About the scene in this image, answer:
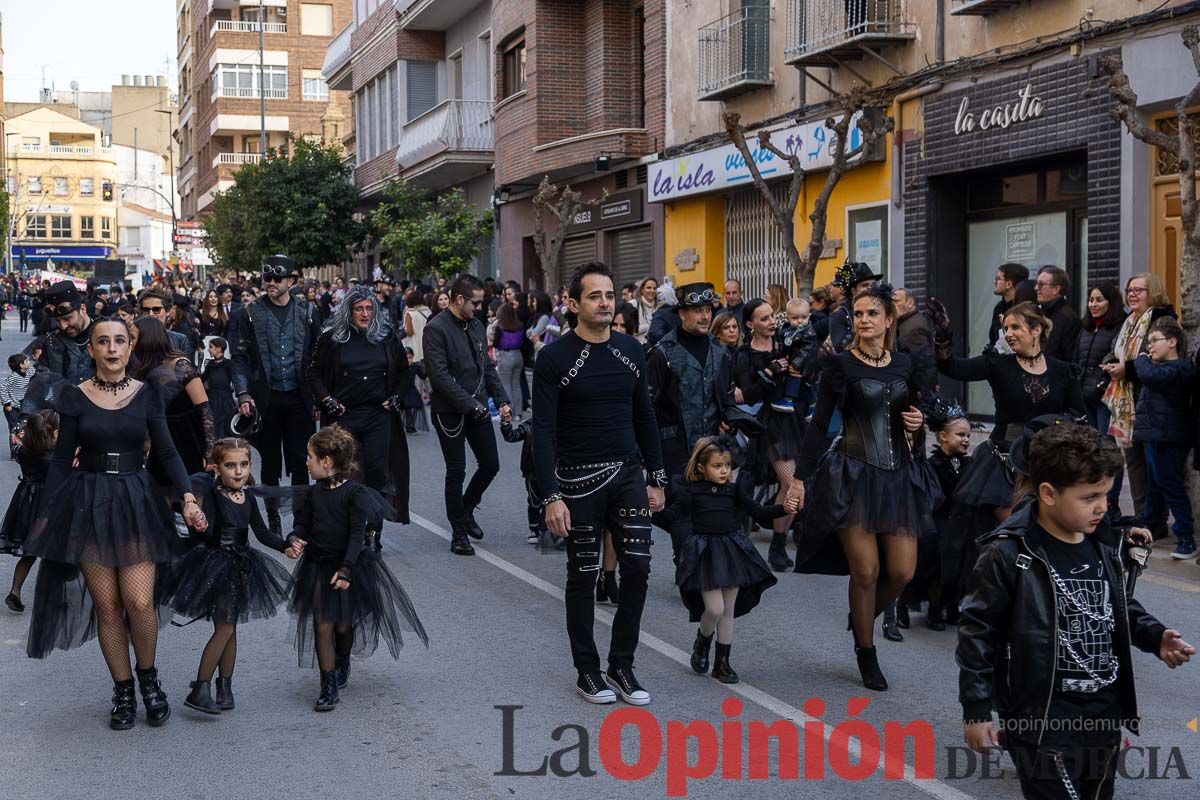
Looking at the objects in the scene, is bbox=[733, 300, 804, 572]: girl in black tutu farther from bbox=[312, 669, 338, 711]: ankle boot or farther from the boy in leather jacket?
the boy in leather jacket

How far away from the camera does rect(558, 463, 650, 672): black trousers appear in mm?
6656

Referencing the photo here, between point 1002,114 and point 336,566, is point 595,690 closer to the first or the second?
point 336,566

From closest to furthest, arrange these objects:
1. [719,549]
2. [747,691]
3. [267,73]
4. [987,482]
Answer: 1. [747,691]
2. [719,549]
3. [987,482]
4. [267,73]

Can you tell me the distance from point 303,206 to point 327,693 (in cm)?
3451

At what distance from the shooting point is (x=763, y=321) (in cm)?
994

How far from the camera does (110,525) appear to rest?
6199mm

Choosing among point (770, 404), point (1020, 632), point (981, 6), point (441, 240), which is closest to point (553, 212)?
point (441, 240)

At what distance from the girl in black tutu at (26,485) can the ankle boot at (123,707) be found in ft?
8.26

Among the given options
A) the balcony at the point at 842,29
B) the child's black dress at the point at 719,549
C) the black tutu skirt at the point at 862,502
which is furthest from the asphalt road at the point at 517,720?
the balcony at the point at 842,29

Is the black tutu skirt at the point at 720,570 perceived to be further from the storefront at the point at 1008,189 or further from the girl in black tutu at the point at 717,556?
the storefront at the point at 1008,189

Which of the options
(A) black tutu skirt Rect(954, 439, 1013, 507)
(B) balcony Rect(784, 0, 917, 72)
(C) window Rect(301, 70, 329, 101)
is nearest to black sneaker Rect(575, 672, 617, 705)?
(A) black tutu skirt Rect(954, 439, 1013, 507)

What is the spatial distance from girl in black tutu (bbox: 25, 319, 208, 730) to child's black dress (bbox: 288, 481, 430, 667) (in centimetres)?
53

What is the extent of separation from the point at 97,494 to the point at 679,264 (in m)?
19.0

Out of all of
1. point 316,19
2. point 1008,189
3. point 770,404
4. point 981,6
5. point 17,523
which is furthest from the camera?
point 316,19
